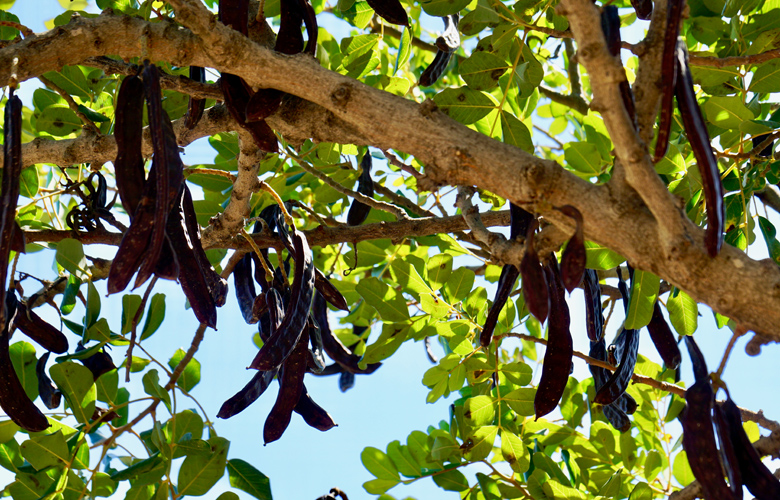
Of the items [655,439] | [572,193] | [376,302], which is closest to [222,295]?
[376,302]

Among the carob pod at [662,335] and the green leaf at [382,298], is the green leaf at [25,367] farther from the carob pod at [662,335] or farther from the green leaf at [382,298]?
the carob pod at [662,335]

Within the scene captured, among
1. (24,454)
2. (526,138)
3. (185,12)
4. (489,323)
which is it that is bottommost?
(24,454)

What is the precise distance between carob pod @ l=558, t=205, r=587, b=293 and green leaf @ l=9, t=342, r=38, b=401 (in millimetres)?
1534

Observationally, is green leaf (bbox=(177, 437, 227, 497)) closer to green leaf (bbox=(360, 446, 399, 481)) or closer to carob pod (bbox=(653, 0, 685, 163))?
green leaf (bbox=(360, 446, 399, 481))

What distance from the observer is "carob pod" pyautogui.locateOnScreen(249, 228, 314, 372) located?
4.90 ft

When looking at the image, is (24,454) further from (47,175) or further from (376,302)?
(47,175)

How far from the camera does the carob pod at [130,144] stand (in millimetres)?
1146

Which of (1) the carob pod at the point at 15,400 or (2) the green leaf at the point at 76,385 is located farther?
(2) the green leaf at the point at 76,385

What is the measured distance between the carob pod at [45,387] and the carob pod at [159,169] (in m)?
0.97

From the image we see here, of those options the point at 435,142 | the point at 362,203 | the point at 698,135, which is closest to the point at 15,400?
the point at 435,142

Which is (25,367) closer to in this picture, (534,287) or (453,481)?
(453,481)

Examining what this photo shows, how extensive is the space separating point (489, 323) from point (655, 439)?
1.30 metres

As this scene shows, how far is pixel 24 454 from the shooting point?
1.73m

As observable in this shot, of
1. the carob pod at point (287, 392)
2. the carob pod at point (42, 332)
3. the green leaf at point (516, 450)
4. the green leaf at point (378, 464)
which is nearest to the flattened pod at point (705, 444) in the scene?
the carob pod at point (287, 392)
